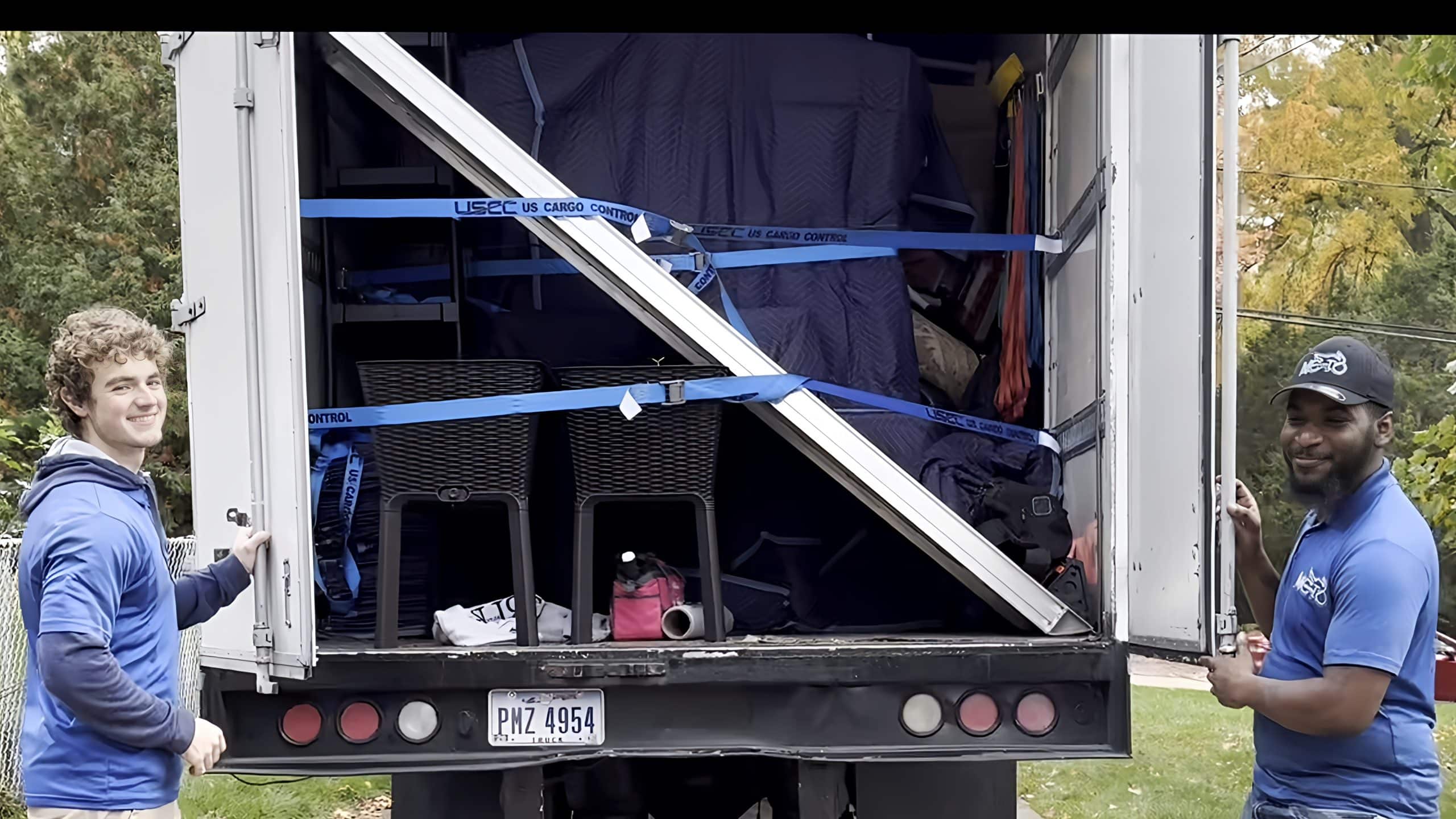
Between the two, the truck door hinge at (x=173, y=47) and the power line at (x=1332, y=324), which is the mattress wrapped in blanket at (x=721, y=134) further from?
the power line at (x=1332, y=324)

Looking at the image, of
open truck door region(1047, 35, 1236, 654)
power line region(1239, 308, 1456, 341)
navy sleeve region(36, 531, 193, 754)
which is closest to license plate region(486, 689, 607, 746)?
navy sleeve region(36, 531, 193, 754)

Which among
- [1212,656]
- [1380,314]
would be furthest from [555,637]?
[1380,314]

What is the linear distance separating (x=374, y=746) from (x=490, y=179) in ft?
4.60

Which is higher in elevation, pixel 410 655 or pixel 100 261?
pixel 100 261

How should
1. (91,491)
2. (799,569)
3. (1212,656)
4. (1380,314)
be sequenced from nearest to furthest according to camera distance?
1. (91,491)
2. (1212,656)
3. (799,569)
4. (1380,314)

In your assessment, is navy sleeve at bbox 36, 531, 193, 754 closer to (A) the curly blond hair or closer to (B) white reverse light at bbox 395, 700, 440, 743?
(A) the curly blond hair

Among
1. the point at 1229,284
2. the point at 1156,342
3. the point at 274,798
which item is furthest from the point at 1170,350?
the point at 274,798

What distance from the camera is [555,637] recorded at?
3514 mm

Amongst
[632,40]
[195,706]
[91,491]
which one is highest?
[632,40]

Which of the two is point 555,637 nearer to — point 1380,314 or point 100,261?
point 100,261

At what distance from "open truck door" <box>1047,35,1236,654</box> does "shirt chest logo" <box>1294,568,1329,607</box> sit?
0.14m

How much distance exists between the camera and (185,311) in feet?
10.9

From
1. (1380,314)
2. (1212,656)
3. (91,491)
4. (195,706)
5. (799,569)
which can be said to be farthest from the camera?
(1380,314)

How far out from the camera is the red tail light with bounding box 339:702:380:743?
125 inches
